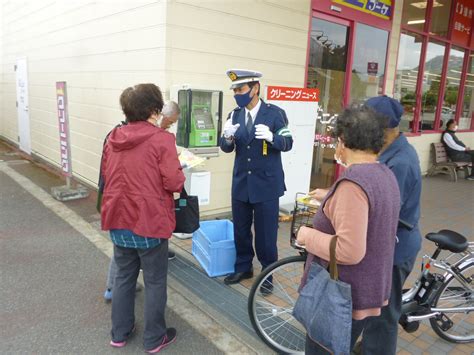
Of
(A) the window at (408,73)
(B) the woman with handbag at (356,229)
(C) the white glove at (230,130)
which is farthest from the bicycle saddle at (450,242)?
(A) the window at (408,73)

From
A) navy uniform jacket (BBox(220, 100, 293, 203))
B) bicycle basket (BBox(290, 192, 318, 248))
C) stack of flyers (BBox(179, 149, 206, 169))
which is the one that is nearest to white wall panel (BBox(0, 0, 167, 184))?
stack of flyers (BBox(179, 149, 206, 169))

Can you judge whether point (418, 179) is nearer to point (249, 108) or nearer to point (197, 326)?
point (249, 108)

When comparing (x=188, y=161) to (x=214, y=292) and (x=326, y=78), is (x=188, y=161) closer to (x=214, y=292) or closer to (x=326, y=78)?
(x=214, y=292)

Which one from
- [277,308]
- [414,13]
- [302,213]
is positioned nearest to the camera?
[302,213]

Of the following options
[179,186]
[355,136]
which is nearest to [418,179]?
[355,136]

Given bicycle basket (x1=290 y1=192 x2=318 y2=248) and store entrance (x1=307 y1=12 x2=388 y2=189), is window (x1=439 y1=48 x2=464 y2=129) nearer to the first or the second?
store entrance (x1=307 y1=12 x2=388 y2=189)

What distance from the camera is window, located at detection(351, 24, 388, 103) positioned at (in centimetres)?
694

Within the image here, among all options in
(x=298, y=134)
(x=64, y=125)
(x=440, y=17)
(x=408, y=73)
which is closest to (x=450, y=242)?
(x=298, y=134)

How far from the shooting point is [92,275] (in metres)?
3.75

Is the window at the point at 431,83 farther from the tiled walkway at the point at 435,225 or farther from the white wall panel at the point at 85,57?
the white wall panel at the point at 85,57

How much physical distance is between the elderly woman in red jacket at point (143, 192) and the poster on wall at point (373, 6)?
492 centimetres

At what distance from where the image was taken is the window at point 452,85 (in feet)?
32.4

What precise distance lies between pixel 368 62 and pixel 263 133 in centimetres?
495

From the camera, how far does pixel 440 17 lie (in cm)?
912
